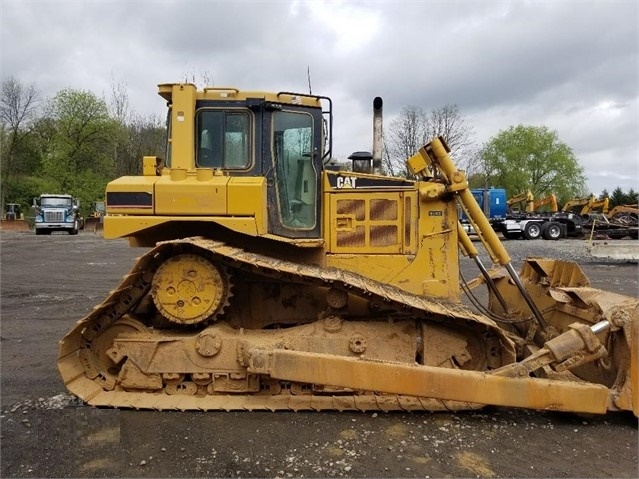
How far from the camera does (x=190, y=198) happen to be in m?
4.88

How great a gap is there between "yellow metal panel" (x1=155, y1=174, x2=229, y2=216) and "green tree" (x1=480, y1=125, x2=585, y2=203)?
61.3 metres

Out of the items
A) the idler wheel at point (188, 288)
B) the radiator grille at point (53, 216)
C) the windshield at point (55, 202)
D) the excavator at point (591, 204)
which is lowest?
the idler wheel at point (188, 288)

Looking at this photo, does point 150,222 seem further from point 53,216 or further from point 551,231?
point 53,216

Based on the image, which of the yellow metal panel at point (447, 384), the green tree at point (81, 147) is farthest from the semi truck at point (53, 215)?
the yellow metal panel at point (447, 384)

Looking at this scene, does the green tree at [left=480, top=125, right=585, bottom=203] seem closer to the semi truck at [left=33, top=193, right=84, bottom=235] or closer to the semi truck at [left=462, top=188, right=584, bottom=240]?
the semi truck at [left=462, top=188, right=584, bottom=240]

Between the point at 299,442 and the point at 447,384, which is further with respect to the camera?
the point at 447,384

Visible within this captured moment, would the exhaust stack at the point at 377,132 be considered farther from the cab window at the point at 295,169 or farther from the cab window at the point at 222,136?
the cab window at the point at 222,136

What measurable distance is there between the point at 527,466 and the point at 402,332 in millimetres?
1651

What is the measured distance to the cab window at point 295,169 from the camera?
17.5 ft

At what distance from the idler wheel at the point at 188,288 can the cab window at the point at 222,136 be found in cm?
112

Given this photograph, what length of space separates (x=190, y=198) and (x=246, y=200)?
Answer: 0.53 metres

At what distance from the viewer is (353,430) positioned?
4.39 m

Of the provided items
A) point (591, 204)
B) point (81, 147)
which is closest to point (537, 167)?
point (591, 204)

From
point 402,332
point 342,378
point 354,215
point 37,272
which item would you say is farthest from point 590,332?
point 37,272
